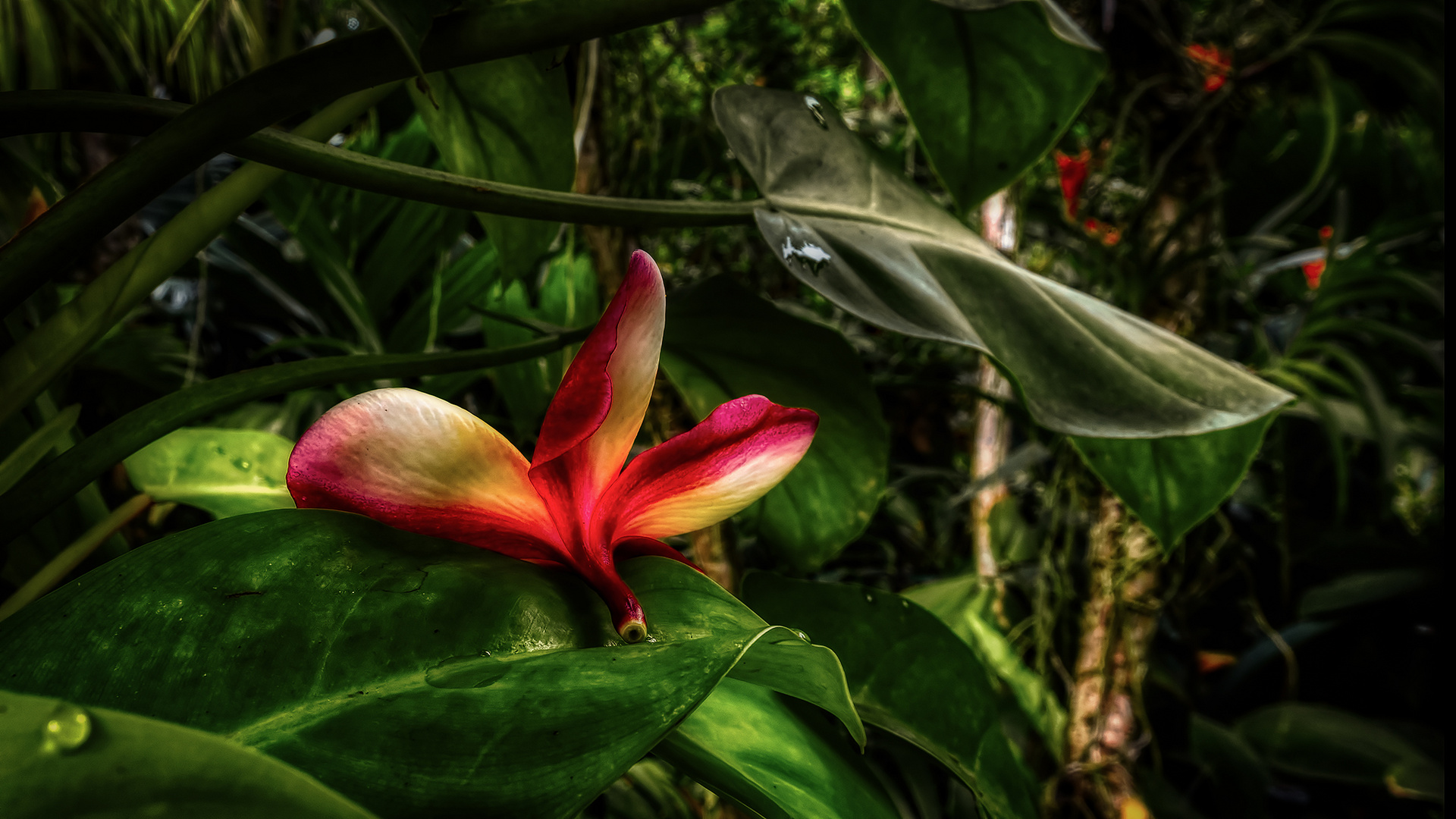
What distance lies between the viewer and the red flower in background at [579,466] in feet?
0.56

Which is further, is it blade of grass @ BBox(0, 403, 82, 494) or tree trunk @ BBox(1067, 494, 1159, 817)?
tree trunk @ BBox(1067, 494, 1159, 817)

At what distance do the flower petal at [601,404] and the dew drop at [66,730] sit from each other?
9 cm

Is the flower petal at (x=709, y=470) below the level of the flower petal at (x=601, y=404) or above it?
below

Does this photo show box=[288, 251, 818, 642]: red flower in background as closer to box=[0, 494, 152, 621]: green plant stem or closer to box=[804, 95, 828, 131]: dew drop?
box=[0, 494, 152, 621]: green plant stem

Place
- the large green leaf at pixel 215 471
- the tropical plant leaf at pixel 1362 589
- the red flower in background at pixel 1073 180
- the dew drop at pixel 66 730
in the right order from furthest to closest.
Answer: the red flower in background at pixel 1073 180 → the tropical plant leaf at pixel 1362 589 → the large green leaf at pixel 215 471 → the dew drop at pixel 66 730

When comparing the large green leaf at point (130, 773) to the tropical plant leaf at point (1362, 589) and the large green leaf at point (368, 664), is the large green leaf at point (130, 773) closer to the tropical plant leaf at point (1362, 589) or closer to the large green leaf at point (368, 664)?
the large green leaf at point (368, 664)

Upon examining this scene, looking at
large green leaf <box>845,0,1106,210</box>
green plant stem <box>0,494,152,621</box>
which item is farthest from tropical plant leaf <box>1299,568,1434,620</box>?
green plant stem <box>0,494,152,621</box>

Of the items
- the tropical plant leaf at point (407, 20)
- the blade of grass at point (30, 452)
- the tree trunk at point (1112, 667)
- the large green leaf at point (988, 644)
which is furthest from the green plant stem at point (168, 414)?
the tree trunk at point (1112, 667)

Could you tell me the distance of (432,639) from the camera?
15cm

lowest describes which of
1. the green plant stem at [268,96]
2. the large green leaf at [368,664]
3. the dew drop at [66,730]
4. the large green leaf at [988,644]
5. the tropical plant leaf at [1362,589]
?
the tropical plant leaf at [1362,589]

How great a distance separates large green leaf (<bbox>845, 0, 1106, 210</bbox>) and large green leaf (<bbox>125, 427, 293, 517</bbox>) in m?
0.36

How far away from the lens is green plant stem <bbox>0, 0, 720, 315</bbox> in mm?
180

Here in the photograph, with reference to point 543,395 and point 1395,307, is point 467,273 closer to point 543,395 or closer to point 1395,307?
point 543,395

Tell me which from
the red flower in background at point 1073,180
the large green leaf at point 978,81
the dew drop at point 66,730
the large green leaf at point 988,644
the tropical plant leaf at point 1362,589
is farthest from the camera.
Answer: the red flower in background at point 1073,180
